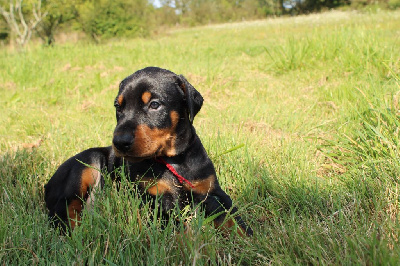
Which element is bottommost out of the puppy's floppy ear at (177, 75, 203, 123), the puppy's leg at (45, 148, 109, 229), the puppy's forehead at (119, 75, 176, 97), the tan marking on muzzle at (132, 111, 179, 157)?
the puppy's leg at (45, 148, 109, 229)

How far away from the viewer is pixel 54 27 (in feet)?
80.5

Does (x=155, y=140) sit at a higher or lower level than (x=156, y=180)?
higher

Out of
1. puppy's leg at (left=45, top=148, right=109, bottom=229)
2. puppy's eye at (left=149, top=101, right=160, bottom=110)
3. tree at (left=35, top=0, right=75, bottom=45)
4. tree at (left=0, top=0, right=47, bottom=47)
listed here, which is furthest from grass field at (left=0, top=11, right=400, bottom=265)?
tree at (left=35, top=0, right=75, bottom=45)

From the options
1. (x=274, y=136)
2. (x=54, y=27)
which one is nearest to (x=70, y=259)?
(x=274, y=136)

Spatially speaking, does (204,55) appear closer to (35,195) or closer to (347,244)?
(35,195)

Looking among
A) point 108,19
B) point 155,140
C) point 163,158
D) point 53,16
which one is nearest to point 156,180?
point 163,158

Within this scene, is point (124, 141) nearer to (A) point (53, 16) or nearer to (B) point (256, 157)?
(B) point (256, 157)

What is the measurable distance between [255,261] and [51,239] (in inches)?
46.4

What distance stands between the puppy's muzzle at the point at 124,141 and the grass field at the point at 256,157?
26 centimetres

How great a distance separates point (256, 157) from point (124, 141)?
1.36 metres

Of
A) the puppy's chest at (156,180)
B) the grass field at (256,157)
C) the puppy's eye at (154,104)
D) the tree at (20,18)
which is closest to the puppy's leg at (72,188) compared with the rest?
the grass field at (256,157)

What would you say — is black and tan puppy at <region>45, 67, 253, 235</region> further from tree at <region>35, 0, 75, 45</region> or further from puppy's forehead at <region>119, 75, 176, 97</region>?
tree at <region>35, 0, 75, 45</region>

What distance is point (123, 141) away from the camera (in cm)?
205

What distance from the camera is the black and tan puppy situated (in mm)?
2299
